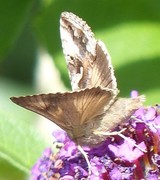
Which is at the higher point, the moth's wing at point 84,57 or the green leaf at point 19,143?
the moth's wing at point 84,57

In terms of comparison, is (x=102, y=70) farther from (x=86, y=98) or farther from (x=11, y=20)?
(x=11, y=20)

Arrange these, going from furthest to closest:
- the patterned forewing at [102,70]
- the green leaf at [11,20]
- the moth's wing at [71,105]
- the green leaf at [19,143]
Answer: the green leaf at [11,20] → the green leaf at [19,143] → the patterned forewing at [102,70] → the moth's wing at [71,105]

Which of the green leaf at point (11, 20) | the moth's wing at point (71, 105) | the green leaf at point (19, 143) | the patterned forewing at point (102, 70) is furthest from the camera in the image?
the green leaf at point (11, 20)

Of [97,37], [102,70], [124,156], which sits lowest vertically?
[124,156]

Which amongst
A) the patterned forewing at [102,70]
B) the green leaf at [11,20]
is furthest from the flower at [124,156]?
the green leaf at [11,20]

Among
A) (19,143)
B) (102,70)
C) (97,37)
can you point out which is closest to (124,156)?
(102,70)

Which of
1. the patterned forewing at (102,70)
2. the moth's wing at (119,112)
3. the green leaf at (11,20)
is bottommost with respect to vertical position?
the moth's wing at (119,112)

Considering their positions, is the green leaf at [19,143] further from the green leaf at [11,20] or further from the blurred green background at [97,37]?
the green leaf at [11,20]
